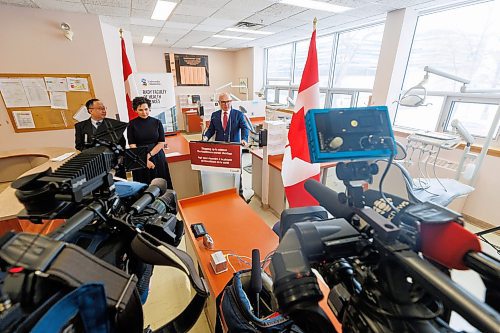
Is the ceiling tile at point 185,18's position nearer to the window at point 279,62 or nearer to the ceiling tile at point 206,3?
the ceiling tile at point 206,3

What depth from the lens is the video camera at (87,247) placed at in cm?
32

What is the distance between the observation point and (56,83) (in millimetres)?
3334

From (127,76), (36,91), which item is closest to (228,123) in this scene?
(127,76)

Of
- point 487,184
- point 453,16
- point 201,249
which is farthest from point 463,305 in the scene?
point 453,16

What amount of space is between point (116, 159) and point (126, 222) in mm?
197

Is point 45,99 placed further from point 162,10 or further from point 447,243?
point 447,243

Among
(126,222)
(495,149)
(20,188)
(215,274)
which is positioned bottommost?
(215,274)

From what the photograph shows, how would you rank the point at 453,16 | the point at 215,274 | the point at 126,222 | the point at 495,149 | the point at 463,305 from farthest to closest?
the point at 453,16 < the point at 495,149 < the point at 215,274 < the point at 126,222 < the point at 463,305

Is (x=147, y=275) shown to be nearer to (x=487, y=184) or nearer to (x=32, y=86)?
(x=487, y=184)

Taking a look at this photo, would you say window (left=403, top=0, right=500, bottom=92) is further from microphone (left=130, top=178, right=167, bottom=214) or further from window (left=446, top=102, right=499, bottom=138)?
microphone (left=130, top=178, right=167, bottom=214)

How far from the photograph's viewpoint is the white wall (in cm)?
304

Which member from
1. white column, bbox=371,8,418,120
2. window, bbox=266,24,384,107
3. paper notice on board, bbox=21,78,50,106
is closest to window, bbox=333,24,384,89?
window, bbox=266,24,384,107

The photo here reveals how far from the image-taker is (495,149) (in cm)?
270

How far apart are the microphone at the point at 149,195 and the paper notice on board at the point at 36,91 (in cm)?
377
